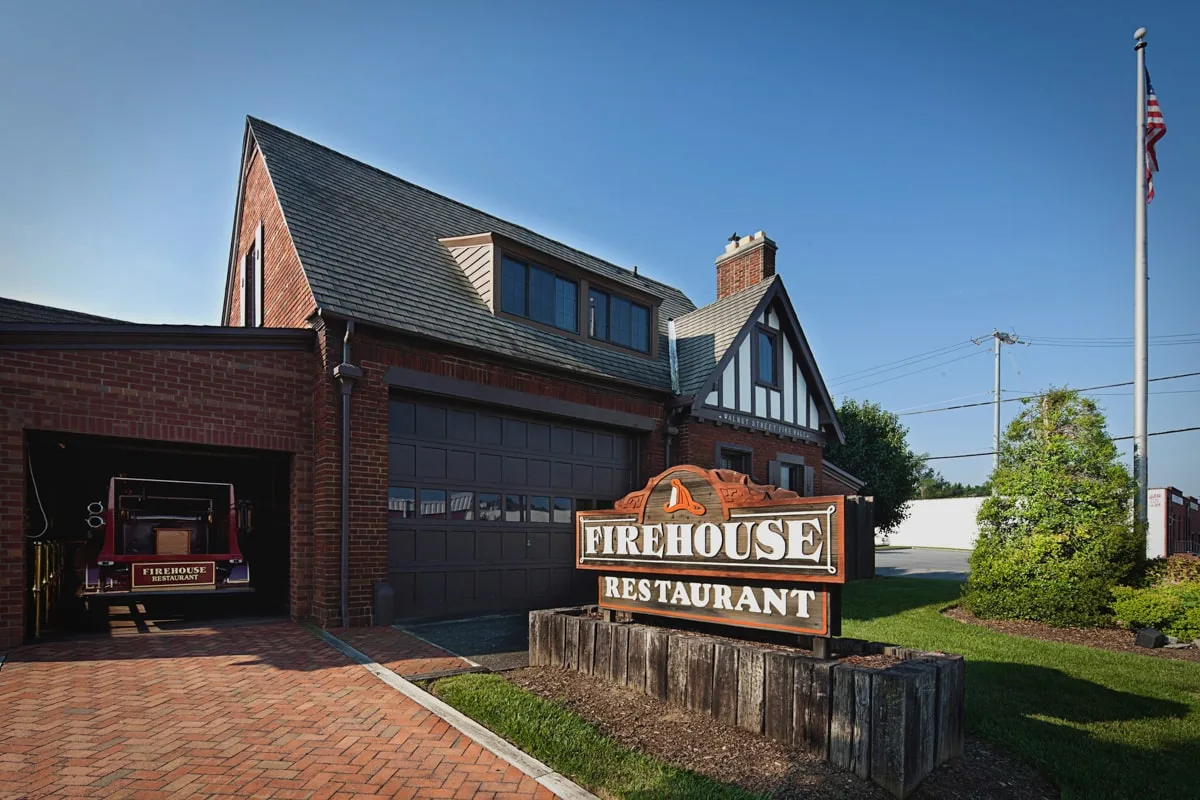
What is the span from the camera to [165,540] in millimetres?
10953

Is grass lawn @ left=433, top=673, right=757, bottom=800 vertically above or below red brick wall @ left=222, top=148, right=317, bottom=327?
below

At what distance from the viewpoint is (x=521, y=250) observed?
1288 cm

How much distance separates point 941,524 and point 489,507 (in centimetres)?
4823

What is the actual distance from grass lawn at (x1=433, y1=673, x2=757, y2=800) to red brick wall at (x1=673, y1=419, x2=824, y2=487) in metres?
7.89

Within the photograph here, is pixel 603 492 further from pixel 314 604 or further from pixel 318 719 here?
pixel 318 719

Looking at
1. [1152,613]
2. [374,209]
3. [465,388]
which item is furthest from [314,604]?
[1152,613]

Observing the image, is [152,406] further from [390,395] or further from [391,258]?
[391,258]

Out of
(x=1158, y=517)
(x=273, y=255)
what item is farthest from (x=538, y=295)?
(x=1158, y=517)

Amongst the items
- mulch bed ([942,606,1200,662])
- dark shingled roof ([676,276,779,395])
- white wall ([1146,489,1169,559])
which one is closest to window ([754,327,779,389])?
dark shingled roof ([676,276,779,395])

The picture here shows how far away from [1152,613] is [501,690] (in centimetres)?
1015

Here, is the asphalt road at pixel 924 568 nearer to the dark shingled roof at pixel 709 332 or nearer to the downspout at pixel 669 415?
the dark shingled roof at pixel 709 332

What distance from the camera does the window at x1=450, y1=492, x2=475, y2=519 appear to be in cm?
1104

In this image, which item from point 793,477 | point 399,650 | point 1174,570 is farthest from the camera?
point 793,477

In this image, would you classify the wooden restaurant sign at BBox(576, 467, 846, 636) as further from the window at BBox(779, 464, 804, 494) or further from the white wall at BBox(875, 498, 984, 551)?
the white wall at BBox(875, 498, 984, 551)
